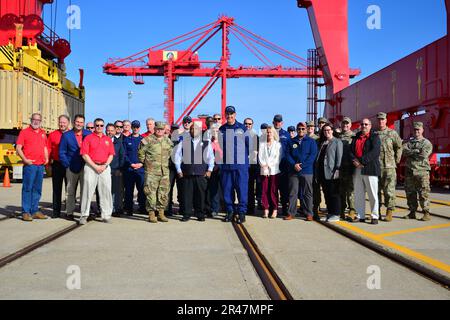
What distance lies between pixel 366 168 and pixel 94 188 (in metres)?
Answer: 4.58

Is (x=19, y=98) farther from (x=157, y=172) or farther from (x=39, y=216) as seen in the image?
(x=157, y=172)

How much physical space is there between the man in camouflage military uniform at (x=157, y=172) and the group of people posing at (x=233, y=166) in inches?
0.7

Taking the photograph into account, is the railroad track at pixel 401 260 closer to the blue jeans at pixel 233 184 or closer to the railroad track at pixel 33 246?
the blue jeans at pixel 233 184

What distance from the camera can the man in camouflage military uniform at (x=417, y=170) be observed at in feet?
26.5

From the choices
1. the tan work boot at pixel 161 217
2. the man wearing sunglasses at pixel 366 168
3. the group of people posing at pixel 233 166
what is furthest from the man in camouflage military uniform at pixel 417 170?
the tan work boot at pixel 161 217

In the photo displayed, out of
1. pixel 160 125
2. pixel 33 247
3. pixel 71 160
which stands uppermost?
pixel 160 125

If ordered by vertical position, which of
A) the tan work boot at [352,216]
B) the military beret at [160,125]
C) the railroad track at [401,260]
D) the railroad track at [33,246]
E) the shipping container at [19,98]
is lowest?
the railroad track at [33,246]

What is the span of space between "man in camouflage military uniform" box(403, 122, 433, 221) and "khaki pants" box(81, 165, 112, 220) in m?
5.25

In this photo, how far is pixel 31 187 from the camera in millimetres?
8055

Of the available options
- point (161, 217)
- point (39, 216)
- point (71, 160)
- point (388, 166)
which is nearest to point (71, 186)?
point (71, 160)

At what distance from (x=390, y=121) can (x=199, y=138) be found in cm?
1062
